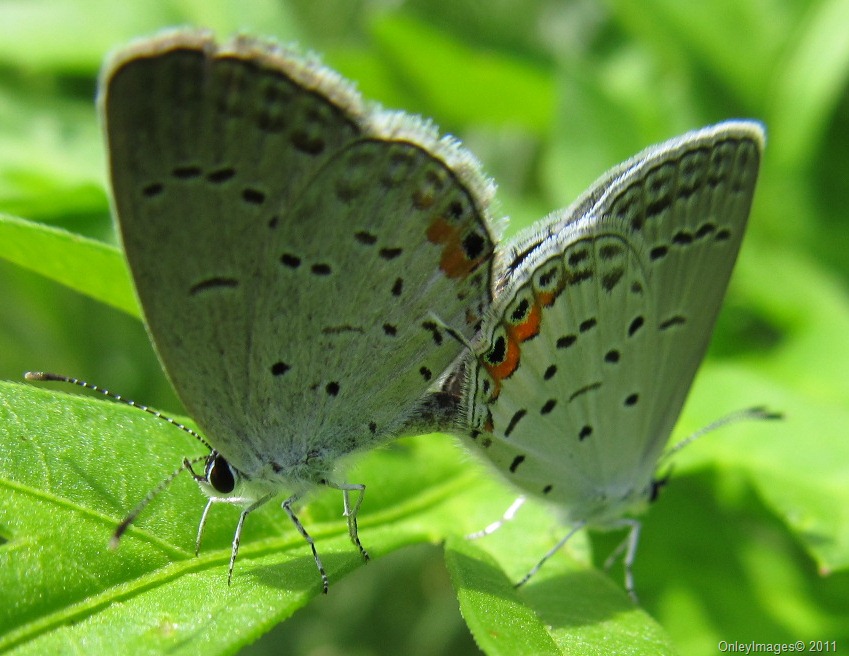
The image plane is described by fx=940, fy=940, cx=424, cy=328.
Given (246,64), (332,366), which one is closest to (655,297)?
(332,366)

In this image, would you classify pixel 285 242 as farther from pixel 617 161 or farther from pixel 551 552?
pixel 617 161

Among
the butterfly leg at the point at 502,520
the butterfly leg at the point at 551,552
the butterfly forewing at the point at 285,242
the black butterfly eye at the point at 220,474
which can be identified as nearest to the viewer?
the butterfly forewing at the point at 285,242

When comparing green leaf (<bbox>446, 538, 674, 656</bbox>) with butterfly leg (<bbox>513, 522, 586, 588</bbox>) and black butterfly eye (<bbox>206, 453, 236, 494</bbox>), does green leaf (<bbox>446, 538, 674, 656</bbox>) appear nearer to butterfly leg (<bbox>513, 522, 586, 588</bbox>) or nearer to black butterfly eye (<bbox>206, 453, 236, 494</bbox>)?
butterfly leg (<bbox>513, 522, 586, 588</bbox>)

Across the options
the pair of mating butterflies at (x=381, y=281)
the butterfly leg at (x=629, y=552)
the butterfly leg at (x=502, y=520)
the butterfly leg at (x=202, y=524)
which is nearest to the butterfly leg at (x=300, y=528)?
the pair of mating butterflies at (x=381, y=281)

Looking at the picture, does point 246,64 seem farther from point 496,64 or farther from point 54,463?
point 496,64

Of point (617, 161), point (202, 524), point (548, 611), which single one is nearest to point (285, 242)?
point (202, 524)

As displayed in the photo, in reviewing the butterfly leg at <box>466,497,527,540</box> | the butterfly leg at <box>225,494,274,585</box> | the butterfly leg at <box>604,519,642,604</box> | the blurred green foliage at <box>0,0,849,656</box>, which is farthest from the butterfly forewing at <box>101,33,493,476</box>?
the butterfly leg at <box>604,519,642,604</box>

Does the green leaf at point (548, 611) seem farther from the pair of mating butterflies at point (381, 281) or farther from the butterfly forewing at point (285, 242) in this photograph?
the butterfly forewing at point (285, 242)
